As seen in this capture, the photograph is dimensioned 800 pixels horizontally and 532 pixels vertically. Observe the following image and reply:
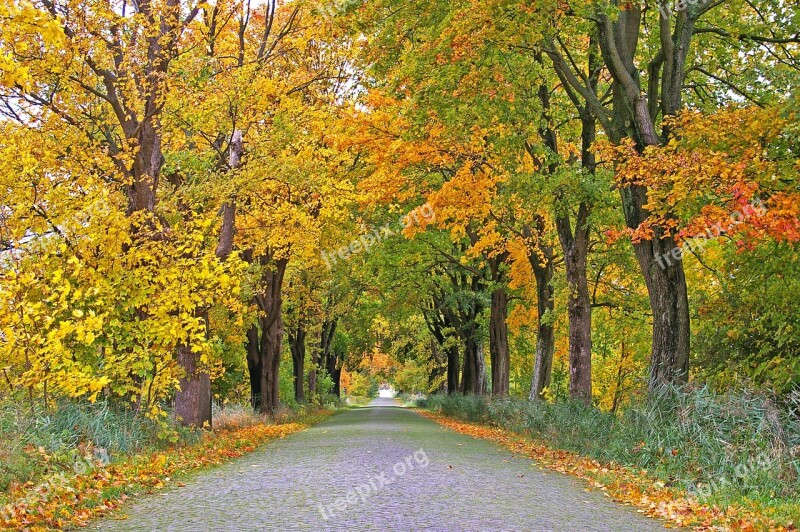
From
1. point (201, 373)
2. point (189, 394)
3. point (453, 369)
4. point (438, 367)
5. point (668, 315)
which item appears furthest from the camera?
point (438, 367)

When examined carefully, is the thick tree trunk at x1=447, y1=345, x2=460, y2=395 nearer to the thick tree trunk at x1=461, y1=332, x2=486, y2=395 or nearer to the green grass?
the thick tree trunk at x1=461, y1=332, x2=486, y2=395

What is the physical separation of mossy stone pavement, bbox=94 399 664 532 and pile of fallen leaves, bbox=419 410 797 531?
0.89 ft

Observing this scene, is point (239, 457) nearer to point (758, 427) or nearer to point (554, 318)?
point (758, 427)

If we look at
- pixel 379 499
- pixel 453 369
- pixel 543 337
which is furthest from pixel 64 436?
pixel 453 369

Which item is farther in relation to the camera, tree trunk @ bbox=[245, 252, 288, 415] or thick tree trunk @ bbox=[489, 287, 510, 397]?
thick tree trunk @ bbox=[489, 287, 510, 397]

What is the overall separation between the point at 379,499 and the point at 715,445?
14.3ft

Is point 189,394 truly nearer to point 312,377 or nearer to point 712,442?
point 712,442

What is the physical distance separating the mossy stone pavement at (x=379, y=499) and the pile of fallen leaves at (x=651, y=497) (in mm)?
270

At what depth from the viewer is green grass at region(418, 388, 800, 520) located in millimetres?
8086

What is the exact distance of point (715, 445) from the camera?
9039 millimetres

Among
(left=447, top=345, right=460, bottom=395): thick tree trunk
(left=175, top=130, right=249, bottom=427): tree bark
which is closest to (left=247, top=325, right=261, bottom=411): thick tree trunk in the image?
(left=175, top=130, right=249, bottom=427): tree bark

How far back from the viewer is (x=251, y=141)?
59.8 feet

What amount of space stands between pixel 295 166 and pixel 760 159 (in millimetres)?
9743

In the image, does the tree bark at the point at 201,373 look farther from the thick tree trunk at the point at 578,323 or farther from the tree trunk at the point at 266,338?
the thick tree trunk at the point at 578,323
